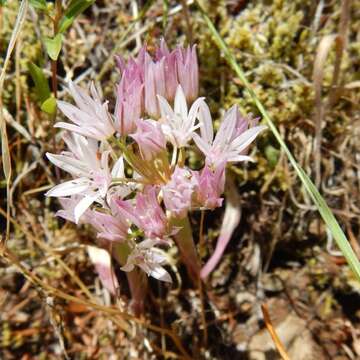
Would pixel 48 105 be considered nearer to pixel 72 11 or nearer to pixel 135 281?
pixel 72 11

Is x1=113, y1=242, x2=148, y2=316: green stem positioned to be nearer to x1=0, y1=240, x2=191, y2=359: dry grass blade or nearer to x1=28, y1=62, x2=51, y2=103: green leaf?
x1=0, y1=240, x2=191, y2=359: dry grass blade

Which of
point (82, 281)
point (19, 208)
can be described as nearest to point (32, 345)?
point (82, 281)

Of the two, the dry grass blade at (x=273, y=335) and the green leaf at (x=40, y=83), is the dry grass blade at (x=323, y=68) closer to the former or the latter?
the dry grass blade at (x=273, y=335)

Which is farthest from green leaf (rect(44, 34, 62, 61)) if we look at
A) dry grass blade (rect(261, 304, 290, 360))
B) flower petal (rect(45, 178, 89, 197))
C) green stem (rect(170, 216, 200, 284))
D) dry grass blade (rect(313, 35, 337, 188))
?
dry grass blade (rect(261, 304, 290, 360))

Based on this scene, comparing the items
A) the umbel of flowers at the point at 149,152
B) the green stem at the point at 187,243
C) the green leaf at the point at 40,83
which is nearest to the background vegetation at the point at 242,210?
the green stem at the point at 187,243

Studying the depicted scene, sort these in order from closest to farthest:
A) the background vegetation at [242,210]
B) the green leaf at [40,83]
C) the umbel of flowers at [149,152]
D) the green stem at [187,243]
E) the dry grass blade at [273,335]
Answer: the umbel of flowers at [149,152] → the green stem at [187,243] → the green leaf at [40,83] → the dry grass blade at [273,335] → the background vegetation at [242,210]
